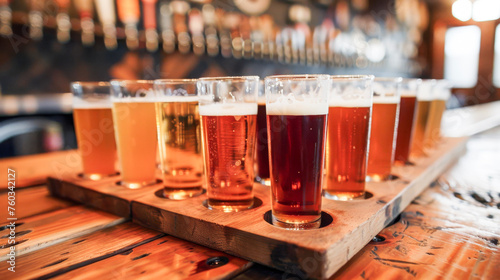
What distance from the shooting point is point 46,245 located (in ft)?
2.84

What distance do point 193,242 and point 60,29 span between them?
352 centimetres

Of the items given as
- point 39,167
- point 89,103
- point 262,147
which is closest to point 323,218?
point 262,147

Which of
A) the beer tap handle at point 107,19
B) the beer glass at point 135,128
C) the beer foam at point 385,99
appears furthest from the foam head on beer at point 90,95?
the beer tap handle at point 107,19

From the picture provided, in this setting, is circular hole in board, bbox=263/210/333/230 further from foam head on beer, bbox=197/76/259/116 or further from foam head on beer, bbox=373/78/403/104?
foam head on beer, bbox=373/78/403/104

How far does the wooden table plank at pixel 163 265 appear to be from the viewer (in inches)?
27.9

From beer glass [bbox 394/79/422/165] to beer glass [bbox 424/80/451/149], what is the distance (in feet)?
0.87

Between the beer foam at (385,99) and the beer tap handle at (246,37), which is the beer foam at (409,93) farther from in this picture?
the beer tap handle at (246,37)

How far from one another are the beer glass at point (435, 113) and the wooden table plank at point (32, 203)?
1538 millimetres

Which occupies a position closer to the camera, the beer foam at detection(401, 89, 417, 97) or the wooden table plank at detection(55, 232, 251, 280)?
the wooden table plank at detection(55, 232, 251, 280)

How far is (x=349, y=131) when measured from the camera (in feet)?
3.54

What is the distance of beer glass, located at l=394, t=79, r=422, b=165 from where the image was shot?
149cm

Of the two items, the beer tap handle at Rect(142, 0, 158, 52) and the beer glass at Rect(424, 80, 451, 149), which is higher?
the beer tap handle at Rect(142, 0, 158, 52)

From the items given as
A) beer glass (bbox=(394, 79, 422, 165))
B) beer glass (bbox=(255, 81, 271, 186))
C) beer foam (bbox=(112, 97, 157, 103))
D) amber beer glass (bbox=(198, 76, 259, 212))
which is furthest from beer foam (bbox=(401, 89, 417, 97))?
beer foam (bbox=(112, 97, 157, 103))

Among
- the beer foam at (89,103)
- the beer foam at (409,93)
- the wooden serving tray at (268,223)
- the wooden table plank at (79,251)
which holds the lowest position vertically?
the wooden table plank at (79,251)
